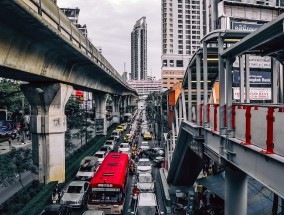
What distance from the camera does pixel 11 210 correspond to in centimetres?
1728

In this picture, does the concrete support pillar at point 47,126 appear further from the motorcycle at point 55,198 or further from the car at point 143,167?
the car at point 143,167

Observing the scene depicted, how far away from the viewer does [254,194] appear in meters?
15.2

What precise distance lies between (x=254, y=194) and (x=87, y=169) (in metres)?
15.1

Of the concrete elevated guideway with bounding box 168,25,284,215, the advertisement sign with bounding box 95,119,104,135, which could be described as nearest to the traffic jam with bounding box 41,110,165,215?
the concrete elevated guideway with bounding box 168,25,284,215

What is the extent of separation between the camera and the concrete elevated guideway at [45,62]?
12641 millimetres

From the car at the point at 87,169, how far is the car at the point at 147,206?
25.0 feet

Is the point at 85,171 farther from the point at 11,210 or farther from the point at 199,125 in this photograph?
the point at 199,125

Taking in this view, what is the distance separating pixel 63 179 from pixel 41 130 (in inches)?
178

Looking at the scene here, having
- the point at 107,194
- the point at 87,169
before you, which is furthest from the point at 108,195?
the point at 87,169

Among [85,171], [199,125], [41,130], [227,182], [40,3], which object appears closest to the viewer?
[227,182]

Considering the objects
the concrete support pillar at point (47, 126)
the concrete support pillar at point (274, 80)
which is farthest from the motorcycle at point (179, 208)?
the concrete support pillar at point (274, 80)

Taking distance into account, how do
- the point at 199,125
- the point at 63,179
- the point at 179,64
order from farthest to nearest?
the point at 179,64
the point at 63,179
the point at 199,125

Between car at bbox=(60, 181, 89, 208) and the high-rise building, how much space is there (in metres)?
86.3

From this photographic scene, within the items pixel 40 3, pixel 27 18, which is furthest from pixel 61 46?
pixel 27 18
